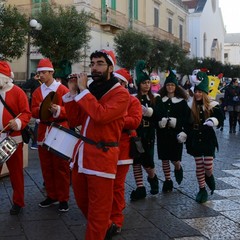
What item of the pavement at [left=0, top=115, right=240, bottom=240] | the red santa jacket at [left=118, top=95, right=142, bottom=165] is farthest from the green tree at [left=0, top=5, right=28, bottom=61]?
the red santa jacket at [left=118, top=95, right=142, bottom=165]

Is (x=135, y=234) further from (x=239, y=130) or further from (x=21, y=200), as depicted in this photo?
(x=239, y=130)

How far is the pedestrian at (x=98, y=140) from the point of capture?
11.7 feet

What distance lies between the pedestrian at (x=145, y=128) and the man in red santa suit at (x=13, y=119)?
61.5 inches

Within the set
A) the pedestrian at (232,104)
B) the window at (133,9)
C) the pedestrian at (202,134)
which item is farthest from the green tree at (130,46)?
the pedestrian at (202,134)

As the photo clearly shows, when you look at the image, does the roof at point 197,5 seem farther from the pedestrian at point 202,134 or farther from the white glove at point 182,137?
the white glove at point 182,137

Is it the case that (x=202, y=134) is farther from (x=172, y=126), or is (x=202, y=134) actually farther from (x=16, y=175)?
(x=16, y=175)

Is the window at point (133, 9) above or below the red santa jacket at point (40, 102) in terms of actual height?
above

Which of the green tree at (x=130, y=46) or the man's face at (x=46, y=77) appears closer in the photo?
the man's face at (x=46, y=77)

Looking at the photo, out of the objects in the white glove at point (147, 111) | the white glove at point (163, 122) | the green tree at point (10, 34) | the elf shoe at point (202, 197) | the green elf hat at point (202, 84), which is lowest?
the elf shoe at point (202, 197)

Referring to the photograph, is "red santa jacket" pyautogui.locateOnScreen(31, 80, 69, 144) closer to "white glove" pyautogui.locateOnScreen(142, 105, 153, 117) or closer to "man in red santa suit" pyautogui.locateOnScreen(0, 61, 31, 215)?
"man in red santa suit" pyautogui.locateOnScreen(0, 61, 31, 215)

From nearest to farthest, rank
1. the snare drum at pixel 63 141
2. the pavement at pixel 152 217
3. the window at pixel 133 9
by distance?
the snare drum at pixel 63 141, the pavement at pixel 152 217, the window at pixel 133 9

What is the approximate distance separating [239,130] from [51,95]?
1194cm

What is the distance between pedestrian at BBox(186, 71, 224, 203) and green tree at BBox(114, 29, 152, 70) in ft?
76.9

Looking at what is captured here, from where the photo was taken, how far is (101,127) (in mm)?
3734
